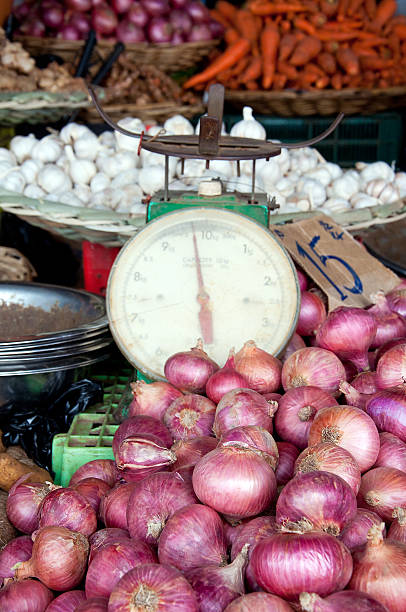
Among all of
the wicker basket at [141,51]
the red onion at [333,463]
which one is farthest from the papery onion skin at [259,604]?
the wicker basket at [141,51]

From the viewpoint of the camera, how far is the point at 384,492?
0.95 metres

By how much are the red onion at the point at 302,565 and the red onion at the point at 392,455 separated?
0.99 ft

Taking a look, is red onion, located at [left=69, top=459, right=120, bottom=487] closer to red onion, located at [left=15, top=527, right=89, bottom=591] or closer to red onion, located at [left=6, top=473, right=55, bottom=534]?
red onion, located at [left=6, top=473, right=55, bottom=534]

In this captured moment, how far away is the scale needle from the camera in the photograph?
1.41 metres

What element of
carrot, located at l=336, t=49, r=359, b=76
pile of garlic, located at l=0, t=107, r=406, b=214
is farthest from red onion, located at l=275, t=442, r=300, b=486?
carrot, located at l=336, t=49, r=359, b=76

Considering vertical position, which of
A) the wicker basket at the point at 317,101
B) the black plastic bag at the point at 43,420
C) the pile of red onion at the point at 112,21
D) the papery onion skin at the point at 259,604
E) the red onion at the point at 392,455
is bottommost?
the black plastic bag at the point at 43,420

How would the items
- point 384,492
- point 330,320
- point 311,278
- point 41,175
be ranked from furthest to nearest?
point 41,175, point 311,278, point 330,320, point 384,492

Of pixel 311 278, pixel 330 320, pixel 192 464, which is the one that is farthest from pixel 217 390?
pixel 311 278

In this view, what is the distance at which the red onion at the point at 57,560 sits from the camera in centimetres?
90

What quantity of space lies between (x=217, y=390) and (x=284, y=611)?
522 millimetres

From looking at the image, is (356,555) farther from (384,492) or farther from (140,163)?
(140,163)

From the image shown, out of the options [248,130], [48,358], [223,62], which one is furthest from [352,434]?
[223,62]

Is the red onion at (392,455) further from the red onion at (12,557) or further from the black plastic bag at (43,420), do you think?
the black plastic bag at (43,420)

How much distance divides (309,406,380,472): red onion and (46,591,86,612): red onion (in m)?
0.39
